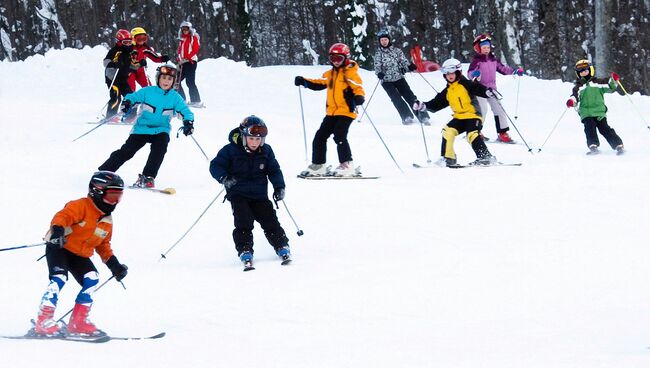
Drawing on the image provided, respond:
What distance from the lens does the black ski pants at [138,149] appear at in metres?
10.6

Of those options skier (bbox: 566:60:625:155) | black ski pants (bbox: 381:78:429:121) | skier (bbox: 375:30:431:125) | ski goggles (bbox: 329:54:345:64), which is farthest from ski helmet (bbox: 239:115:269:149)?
black ski pants (bbox: 381:78:429:121)

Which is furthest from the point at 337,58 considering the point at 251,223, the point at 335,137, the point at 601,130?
the point at 601,130

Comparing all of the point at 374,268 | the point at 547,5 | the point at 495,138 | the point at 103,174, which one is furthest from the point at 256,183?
the point at 547,5

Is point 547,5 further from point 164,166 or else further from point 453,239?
point 453,239

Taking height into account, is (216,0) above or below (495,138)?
above

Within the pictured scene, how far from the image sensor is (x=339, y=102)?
11414mm

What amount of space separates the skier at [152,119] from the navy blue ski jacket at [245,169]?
7.73 ft

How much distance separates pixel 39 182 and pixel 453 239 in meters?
4.55

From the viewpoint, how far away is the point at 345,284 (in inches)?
285

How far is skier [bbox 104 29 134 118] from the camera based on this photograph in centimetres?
1430

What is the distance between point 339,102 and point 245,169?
3.36 meters

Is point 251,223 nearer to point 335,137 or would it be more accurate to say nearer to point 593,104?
point 335,137

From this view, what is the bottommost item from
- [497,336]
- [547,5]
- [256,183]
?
[497,336]

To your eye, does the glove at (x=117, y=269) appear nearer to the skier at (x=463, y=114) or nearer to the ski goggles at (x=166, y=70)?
the ski goggles at (x=166, y=70)
